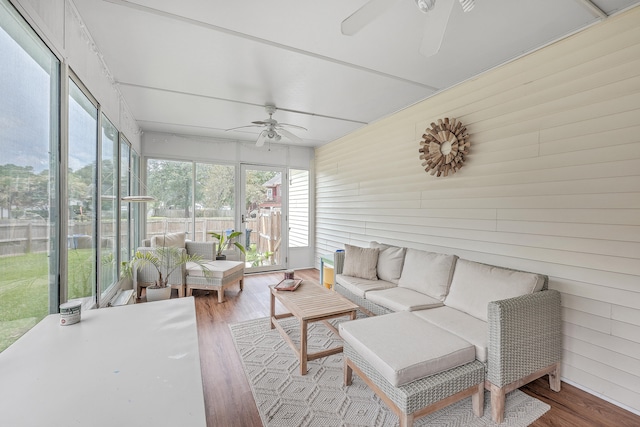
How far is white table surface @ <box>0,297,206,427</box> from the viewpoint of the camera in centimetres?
76

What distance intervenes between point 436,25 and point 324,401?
241 cm

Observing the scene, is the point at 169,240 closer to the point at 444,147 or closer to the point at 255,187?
the point at 255,187

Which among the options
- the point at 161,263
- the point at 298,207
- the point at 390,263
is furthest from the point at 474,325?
the point at 298,207

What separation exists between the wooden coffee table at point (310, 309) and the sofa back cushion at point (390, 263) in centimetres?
89

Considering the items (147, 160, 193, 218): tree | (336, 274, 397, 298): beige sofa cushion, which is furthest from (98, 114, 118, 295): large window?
(336, 274, 397, 298): beige sofa cushion

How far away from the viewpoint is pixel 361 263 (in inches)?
140

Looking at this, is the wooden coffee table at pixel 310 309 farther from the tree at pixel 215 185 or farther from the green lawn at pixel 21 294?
the tree at pixel 215 185

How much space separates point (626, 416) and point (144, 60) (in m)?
4.57

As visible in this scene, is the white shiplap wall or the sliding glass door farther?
the sliding glass door

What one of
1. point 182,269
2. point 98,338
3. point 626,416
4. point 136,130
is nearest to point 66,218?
point 98,338

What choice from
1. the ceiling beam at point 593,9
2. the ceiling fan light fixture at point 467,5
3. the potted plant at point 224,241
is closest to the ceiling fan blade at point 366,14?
the ceiling fan light fixture at point 467,5

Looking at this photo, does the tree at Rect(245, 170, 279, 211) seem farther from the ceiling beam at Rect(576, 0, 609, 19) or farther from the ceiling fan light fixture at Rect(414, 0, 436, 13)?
the ceiling beam at Rect(576, 0, 609, 19)

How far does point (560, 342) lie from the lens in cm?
211

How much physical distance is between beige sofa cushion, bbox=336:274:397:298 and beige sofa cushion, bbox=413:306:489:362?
73 cm
